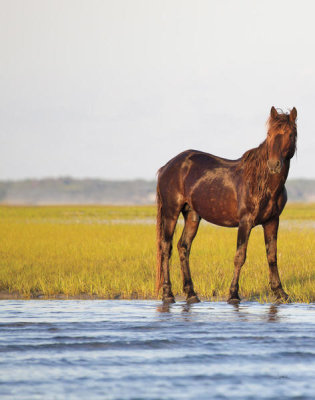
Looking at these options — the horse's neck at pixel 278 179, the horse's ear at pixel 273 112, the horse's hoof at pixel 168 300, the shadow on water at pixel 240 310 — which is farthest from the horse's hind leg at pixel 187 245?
the horse's ear at pixel 273 112

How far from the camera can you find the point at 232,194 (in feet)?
36.0

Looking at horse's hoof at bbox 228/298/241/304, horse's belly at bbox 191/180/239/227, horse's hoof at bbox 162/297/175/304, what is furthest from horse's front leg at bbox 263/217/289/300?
horse's hoof at bbox 162/297/175/304

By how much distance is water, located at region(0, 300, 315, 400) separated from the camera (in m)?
5.50

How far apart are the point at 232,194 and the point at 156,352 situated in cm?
452

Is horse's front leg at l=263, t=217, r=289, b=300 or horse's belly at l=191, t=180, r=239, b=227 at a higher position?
horse's belly at l=191, t=180, r=239, b=227

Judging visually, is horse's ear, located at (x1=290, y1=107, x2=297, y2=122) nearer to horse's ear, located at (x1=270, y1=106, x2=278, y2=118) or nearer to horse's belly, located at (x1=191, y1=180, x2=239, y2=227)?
horse's ear, located at (x1=270, y1=106, x2=278, y2=118)

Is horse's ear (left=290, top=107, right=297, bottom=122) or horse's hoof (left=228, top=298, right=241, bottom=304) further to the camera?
horse's hoof (left=228, top=298, right=241, bottom=304)

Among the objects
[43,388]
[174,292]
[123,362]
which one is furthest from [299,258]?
[43,388]

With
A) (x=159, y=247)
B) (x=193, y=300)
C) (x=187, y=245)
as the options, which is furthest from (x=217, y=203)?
(x=193, y=300)

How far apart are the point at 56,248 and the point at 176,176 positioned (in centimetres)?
911

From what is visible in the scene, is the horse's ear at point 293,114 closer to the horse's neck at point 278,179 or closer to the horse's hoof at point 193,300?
the horse's neck at point 278,179

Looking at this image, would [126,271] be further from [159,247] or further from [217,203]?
[217,203]

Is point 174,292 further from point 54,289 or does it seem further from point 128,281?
point 54,289

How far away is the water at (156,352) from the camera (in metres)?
5.50
